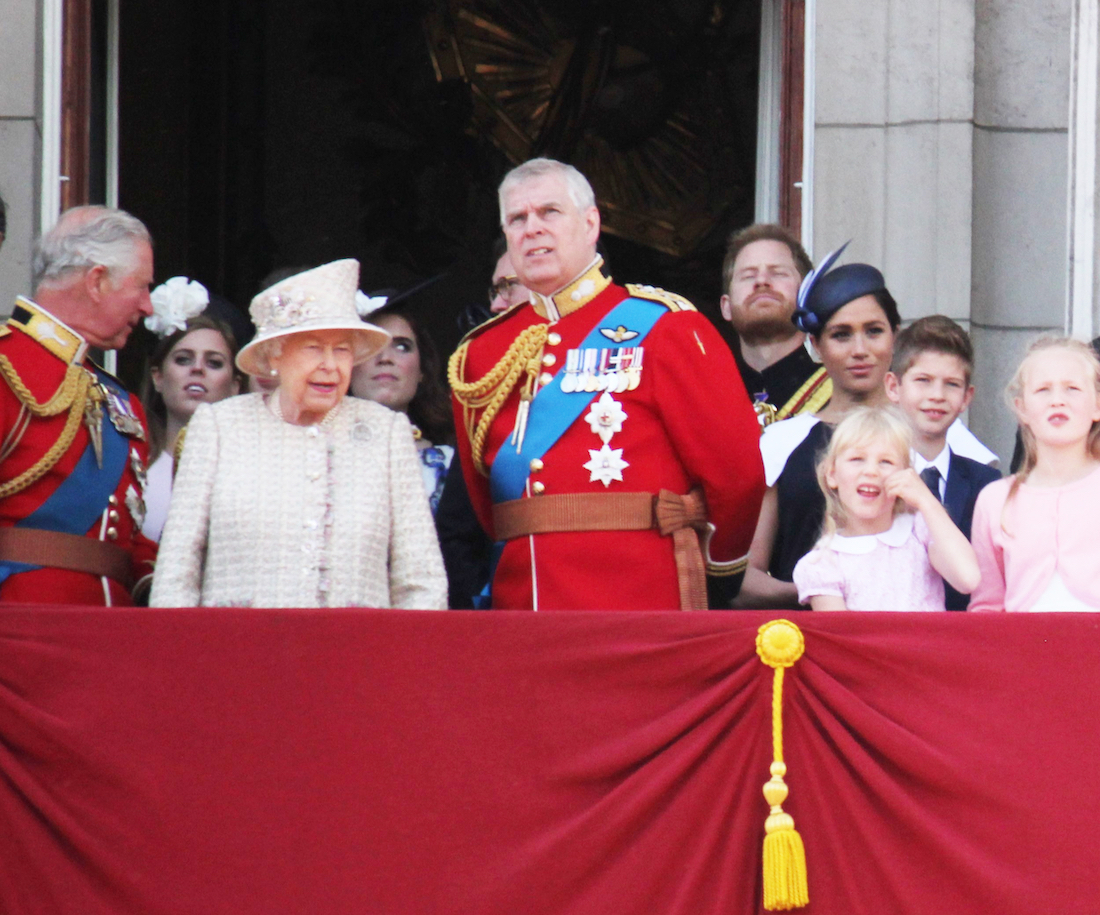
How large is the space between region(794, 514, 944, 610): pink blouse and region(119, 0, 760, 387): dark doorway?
4684mm

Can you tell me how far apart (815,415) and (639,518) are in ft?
3.11

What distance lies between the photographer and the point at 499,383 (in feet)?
15.2

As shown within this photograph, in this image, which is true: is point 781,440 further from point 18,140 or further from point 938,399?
point 18,140

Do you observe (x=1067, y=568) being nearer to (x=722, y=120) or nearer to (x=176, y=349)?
(x=176, y=349)

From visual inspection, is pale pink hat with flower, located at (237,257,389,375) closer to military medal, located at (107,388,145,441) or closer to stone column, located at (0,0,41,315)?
military medal, located at (107,388,145,441)

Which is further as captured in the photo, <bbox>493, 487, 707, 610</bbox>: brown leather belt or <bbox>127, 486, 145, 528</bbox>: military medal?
<bbox>127, 486, 145, 528</bbox>: military medal

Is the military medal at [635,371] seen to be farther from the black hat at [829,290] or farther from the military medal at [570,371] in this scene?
the black hat at [829,290]

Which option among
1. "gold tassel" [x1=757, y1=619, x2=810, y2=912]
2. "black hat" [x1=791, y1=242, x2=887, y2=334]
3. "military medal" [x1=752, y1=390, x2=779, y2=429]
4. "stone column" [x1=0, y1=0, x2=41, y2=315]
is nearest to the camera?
"gold tassel" [x1=757, y1=619, x2=810, y2=912]

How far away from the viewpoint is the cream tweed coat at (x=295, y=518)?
4.15 meters

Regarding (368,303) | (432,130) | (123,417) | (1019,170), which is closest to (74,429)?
(123,417)

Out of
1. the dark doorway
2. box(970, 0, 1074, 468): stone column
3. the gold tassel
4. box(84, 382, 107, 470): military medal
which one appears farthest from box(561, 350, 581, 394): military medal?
the dark doorway

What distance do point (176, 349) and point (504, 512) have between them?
4.25 feet

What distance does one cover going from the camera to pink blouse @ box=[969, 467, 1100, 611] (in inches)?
163

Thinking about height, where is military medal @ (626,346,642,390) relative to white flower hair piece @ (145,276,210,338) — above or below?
below
